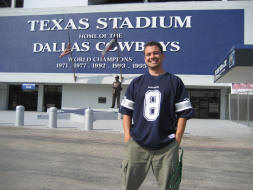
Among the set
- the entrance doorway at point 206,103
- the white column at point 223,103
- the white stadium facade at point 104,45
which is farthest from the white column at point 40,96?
the white column at point 223,103

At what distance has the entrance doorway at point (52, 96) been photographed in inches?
1153

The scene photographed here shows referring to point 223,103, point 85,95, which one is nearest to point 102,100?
point 85,95

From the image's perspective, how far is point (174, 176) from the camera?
2.36m

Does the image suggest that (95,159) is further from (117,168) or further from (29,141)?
(29,141)

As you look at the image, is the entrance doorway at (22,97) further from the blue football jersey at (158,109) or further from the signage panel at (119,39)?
the blue football jersey at (158,109)

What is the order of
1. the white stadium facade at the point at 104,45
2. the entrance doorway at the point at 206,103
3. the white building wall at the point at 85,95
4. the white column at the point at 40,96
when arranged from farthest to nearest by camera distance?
1. the white column at the point at 40,96
2. the white building wall at the point at 85,95
3. the entrance doorway at the point at 206,103
4. the white stadium facade at the point at 104,45

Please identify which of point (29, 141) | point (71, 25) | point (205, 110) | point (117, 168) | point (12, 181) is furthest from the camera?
point (71, 25)

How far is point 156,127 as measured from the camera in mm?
2387

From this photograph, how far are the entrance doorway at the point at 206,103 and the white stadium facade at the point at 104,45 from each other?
3.9 inches

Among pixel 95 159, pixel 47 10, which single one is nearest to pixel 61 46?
pixel 47 10

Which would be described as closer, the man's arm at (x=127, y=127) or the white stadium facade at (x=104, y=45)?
the man's arm at (x=127, y=127)

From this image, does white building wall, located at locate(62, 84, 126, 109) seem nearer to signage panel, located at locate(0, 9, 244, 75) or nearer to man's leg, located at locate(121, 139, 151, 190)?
signage panel, located at locate(0, 9, 244, 75)

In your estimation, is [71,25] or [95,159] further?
[71,25]

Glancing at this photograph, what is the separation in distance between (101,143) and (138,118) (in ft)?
20.2
